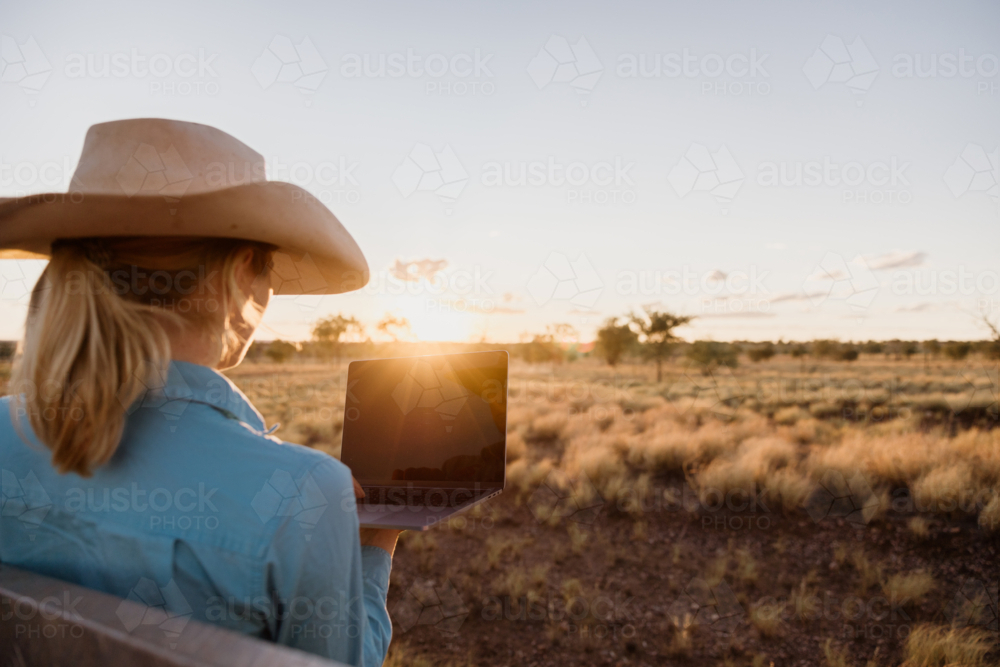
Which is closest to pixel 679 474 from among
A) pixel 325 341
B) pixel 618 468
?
pixel 618 468

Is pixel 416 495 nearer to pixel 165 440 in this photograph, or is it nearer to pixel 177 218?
pixel 165 440

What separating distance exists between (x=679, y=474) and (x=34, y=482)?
23.6 ft

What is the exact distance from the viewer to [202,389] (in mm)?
1134

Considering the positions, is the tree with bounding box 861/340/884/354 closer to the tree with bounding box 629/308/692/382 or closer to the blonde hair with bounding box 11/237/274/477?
the tree with bounding box 629/308/692/382

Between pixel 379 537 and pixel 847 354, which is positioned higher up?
pixel 847 354

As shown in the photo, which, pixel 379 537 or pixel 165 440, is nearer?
pixel 165 440

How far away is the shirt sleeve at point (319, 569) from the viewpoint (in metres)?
0.95

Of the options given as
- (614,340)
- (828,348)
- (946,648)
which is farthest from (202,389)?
(828,348)

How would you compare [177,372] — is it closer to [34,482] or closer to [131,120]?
[34,482]

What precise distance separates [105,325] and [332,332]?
1308 inches

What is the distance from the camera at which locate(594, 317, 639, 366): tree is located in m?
36.8

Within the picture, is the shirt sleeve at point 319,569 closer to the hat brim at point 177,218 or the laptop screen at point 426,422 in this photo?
the hat brim at point 177,218

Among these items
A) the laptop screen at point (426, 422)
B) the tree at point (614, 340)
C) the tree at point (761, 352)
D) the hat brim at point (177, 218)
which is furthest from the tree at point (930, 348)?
the hat brim at point (177, 218)

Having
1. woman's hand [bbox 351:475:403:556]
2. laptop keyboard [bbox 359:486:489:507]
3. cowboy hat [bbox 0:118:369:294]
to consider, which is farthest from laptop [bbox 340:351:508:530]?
cowboy hat [bbox 0:118:369:294]
